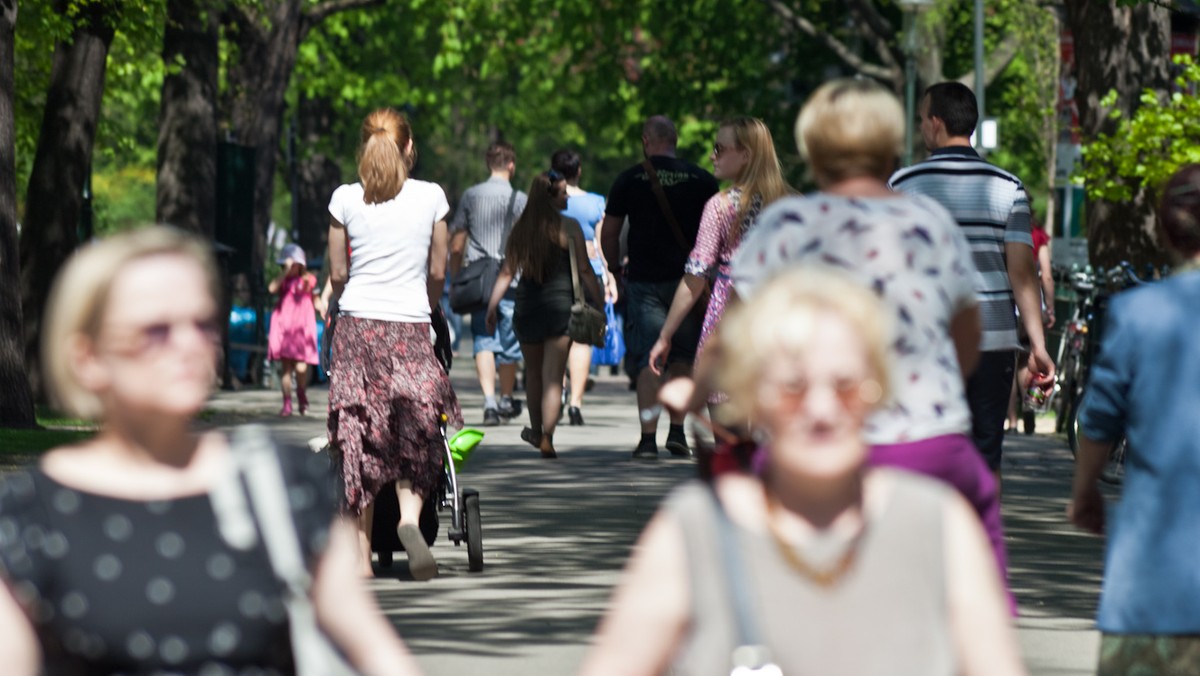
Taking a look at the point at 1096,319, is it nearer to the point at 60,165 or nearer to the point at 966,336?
the point at 60,165

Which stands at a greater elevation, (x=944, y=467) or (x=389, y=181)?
(x=389, y=181)

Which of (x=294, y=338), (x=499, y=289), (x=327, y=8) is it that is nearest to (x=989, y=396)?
(x=499, y=289)

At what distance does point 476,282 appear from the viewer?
56.9ft

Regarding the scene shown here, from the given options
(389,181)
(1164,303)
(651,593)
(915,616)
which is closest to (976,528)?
(915,616)

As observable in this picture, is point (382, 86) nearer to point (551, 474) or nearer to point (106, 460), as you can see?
point (551, 474)

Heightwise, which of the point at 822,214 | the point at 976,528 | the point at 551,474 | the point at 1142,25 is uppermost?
the point at 1142,25

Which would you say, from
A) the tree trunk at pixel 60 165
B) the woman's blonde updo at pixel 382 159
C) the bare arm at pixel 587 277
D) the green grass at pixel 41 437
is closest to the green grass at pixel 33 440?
the green grass at pixel 41 437

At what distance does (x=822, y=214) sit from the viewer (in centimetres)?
478

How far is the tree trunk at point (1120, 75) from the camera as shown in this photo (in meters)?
18.5

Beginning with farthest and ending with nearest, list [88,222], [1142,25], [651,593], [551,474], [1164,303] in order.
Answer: [88,222] < [1142,25] < [551,474] < [1164,303] < [651,593]

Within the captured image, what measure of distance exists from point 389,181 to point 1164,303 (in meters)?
4.95

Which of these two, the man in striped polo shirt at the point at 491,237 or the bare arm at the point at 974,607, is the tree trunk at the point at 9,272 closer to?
the man in striped polo shirt at the point at 491,237

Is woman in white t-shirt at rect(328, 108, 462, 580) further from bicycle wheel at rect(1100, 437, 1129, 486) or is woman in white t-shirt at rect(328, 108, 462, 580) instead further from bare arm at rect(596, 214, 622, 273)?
bicycle wheel at rect(1100, 437, 1129, 486)

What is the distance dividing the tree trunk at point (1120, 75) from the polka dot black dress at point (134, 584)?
1579 centimetres
